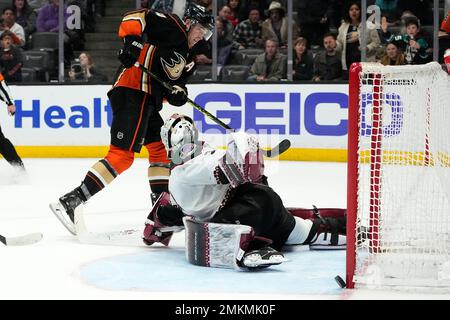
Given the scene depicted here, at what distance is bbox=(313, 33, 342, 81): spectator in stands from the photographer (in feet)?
27.1

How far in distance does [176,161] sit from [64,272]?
0.63 meters

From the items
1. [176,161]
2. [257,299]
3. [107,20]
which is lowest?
[257,299]

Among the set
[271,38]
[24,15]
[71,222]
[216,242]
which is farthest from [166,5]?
[216,242]

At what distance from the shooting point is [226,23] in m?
8.63

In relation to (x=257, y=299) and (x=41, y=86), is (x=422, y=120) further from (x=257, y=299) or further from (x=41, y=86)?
(x=41, y=86)

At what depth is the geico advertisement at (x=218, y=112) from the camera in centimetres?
816

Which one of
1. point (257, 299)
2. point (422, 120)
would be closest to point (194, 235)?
point (257, 299)

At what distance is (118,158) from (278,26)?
395cm

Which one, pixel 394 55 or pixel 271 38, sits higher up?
pixel 271 38

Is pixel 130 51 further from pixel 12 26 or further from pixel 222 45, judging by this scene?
pixel 12 26

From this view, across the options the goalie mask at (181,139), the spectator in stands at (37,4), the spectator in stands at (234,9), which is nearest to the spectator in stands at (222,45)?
the spectator in stands at (234,9)

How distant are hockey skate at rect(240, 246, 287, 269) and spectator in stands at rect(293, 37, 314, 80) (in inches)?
184

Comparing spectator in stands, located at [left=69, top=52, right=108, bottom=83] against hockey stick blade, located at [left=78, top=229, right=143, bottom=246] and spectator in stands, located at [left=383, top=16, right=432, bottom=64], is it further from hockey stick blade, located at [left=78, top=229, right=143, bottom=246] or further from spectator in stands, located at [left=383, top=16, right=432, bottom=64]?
hockey stick blade, located at [left=78, top=229, right=143, bottom=246]

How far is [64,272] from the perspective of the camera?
12.7 ft
